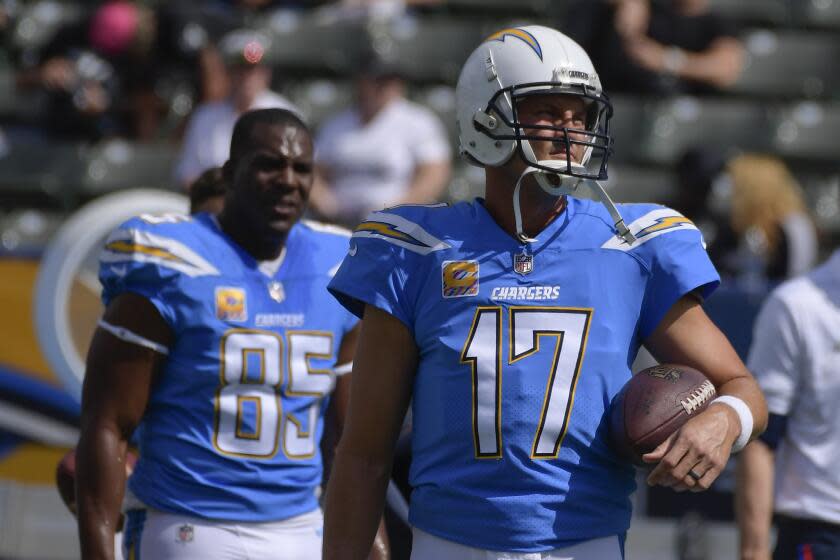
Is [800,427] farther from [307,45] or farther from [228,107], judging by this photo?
[307,45]

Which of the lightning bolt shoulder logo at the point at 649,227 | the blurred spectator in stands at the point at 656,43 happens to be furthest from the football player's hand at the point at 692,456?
the blurred spectator in stands at the point at 656,43

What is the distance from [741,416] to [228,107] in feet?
16.1

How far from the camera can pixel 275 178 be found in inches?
146

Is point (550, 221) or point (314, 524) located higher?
point (550, 221)

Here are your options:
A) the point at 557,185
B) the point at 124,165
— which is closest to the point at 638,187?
the point at 124,165

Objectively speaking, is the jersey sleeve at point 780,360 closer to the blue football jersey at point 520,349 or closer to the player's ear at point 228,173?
the blue football jersey at point 520,349

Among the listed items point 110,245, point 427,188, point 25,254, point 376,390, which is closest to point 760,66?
point 427,188

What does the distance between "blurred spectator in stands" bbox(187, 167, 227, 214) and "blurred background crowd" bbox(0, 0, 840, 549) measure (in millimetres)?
2410

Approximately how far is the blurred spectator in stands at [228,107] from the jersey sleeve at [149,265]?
3.24 meters

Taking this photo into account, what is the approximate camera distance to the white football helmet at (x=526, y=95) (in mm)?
2602

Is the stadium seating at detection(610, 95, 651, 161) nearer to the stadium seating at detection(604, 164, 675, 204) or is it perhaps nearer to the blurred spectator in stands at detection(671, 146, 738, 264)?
the stadium seating at detection(604, 164, 675, 204)

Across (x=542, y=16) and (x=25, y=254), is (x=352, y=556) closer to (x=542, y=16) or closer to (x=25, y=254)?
(x=25, y=254)

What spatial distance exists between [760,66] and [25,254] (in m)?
4.99

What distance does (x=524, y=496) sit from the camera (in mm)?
2551
